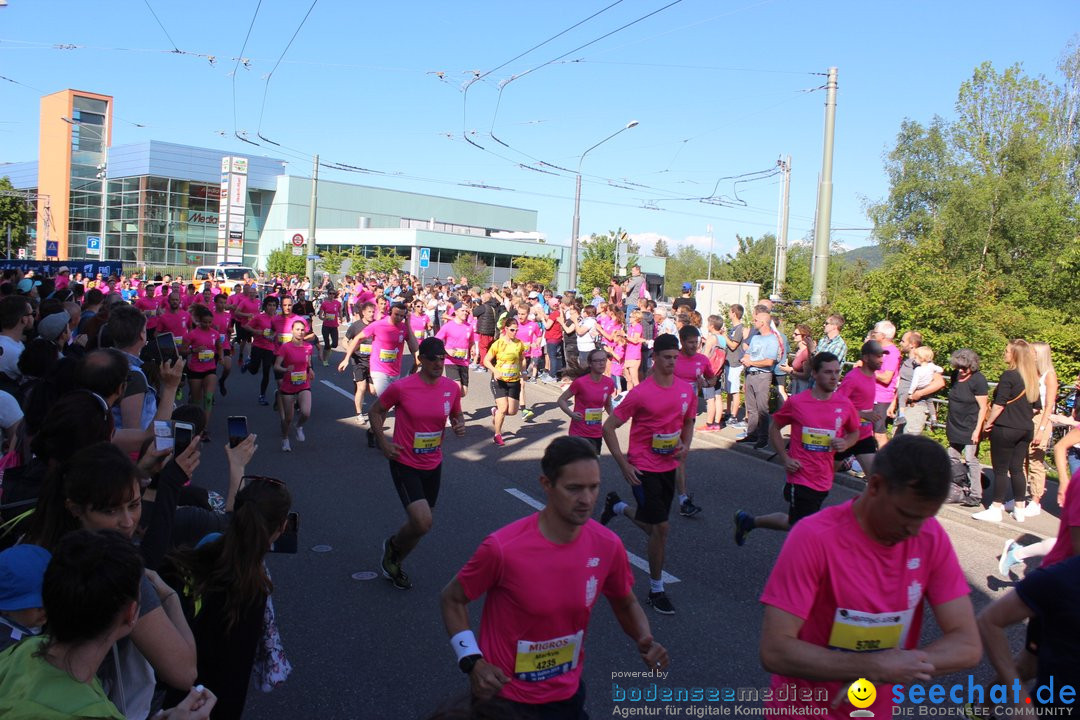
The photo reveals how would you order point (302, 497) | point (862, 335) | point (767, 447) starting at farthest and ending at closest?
point (862, 335), point (767, 447), point (302, 497)

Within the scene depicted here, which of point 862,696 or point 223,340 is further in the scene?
point 223,340

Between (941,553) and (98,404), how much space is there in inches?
141

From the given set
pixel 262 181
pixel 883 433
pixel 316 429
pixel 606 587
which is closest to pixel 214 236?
pixel 262 181

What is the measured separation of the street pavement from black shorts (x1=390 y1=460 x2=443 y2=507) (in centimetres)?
62

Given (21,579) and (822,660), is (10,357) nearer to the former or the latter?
(21,579)

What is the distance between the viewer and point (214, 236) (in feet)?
217

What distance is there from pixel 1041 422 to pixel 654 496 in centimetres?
510

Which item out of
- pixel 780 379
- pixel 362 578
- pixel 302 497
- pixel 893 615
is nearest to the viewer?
pixel 893 615

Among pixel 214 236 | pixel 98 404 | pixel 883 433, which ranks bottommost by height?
pixel 883 433

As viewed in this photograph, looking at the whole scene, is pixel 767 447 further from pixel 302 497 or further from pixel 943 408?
pixel 302 497

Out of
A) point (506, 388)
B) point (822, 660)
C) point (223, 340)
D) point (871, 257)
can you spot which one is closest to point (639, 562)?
point (822, 660)

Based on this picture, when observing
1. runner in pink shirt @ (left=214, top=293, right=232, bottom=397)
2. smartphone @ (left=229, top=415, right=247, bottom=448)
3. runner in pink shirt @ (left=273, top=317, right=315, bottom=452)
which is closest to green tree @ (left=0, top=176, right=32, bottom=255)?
runner in pink shirt @ (left=214, top=293, right=232, bottom=397)

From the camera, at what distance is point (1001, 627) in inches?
115

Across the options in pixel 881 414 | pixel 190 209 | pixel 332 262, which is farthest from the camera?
pixel 190 209
